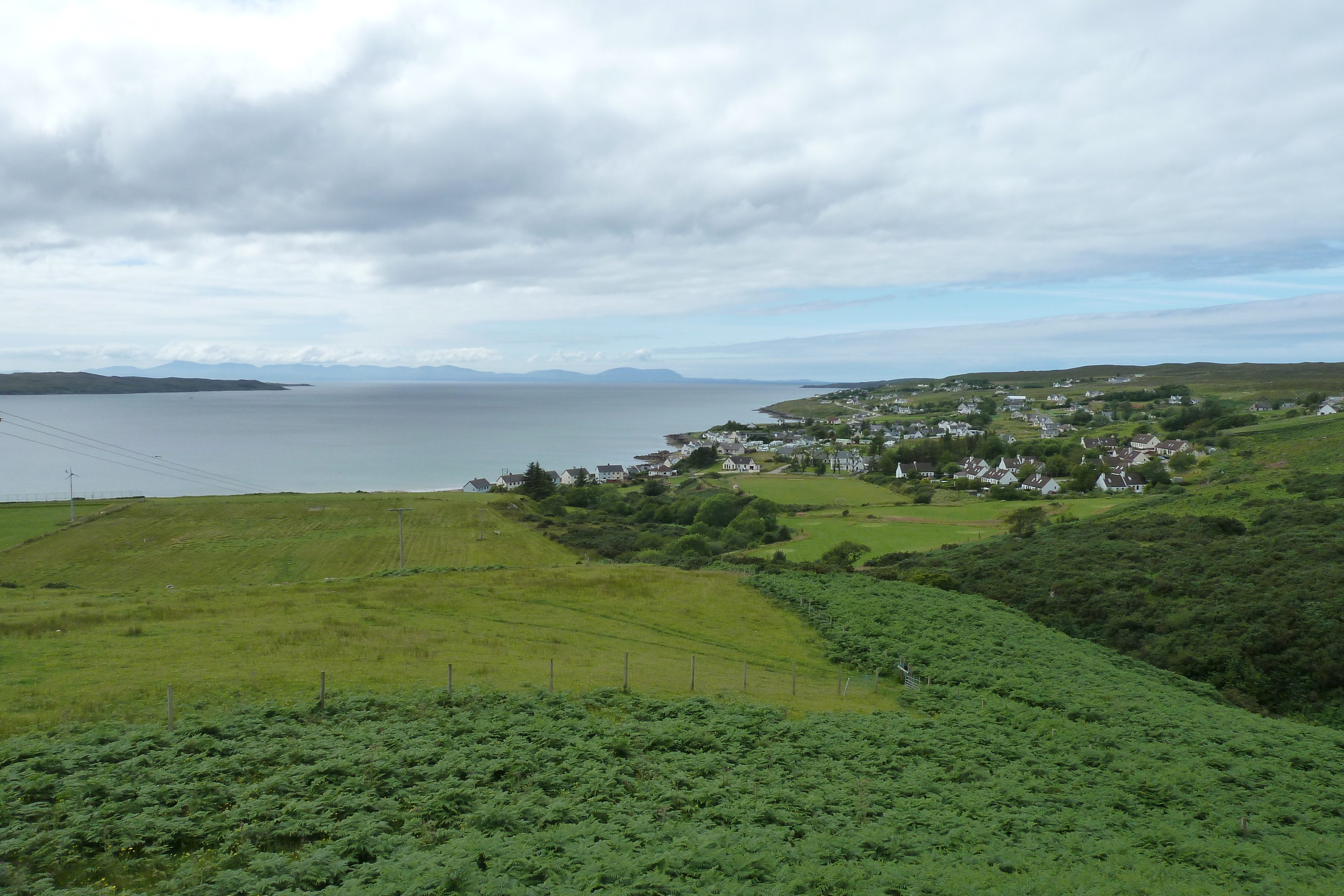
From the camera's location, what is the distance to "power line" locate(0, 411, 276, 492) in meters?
90.4

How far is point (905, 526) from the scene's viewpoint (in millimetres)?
55844

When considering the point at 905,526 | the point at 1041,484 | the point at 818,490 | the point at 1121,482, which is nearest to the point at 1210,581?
the point at 905,526

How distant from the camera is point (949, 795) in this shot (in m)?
10.9

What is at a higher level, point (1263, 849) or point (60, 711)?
point (60, 711)

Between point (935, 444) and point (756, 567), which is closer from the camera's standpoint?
point (756, 567)

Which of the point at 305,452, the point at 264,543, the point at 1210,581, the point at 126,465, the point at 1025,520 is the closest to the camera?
the point at 1210,581

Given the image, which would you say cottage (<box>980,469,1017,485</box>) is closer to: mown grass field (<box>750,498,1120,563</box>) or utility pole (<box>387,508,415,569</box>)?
mown grass field (<box>750,498,1120,563</box>)

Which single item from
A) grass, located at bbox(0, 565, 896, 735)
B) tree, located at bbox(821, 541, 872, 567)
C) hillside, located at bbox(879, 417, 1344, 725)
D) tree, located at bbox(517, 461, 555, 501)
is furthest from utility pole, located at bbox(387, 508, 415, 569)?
hillside, located at bbox(879, 417, 1344, 725)

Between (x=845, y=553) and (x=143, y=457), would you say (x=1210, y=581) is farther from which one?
(x=143, y=457)

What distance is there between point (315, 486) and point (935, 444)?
314ft

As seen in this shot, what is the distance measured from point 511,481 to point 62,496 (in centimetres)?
4723

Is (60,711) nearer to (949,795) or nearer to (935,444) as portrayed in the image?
(949,795)

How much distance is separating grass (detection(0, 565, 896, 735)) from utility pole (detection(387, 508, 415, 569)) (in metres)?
11.0

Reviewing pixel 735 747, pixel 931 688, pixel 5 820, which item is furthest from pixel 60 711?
pixel 931 688
